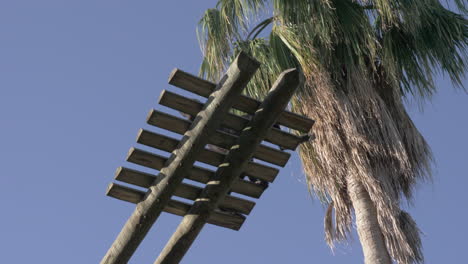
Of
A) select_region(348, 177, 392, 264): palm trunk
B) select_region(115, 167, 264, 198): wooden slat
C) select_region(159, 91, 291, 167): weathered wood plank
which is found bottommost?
select_region(115, 167, 264, 198): wooden slat

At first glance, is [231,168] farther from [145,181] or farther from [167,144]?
[145,181]

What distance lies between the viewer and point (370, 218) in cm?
986

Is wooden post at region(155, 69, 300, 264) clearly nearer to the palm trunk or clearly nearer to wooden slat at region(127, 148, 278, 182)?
wooden slat at region(127, 148, 278, 182)

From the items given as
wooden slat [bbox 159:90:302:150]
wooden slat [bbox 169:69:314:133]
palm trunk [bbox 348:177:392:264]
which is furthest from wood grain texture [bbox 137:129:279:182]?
palm trunk [bbox 348:177:392:264]

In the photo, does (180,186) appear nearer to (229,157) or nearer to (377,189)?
(229,157)

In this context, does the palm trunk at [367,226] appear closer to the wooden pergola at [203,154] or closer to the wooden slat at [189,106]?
the wooden pergola at [203,154]

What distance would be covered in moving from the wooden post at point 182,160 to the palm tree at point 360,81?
471 cm

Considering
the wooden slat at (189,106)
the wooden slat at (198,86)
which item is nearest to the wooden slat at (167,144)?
the wooden slat at (189,106)

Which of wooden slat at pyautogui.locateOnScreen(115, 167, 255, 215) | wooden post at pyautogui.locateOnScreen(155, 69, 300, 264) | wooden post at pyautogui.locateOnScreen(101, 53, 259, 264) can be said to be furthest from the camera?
wooden slat at pyautogui.locateOnScreen(115, 167, 255, 215)

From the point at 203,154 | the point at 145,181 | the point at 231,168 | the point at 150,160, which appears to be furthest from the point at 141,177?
the point at 231,168

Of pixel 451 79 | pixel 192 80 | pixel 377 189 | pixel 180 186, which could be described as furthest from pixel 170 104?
pixel 451 79

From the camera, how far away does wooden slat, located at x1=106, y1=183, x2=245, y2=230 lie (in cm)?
546

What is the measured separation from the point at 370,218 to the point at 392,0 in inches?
109

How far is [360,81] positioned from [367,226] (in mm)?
1739
